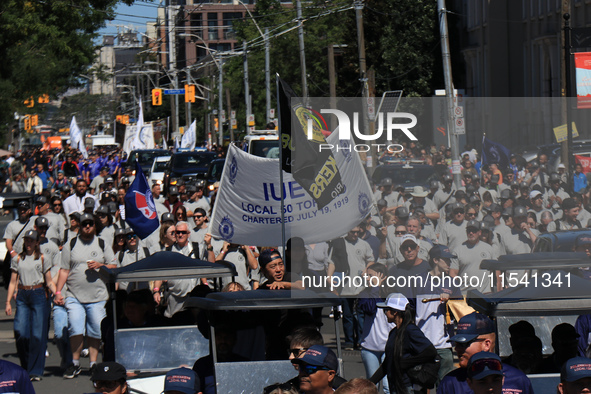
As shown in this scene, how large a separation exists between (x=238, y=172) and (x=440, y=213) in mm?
2474

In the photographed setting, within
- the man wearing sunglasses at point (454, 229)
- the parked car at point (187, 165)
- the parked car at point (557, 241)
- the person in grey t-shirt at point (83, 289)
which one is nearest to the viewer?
the man wearing sunglasses at point (454, 229)

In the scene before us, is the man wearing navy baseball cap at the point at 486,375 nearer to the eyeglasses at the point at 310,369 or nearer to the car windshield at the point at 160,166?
the eyeglasses at the point at 310,369

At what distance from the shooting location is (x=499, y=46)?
45.0m

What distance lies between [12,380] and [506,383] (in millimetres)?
2974

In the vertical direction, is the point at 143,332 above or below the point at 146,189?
below

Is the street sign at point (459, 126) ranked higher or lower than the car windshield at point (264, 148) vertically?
higher

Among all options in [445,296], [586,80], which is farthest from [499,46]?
[445,296]

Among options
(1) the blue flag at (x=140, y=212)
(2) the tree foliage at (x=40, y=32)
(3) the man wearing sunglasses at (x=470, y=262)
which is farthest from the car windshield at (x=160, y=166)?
(3) the man wearing sunglasses at (x=470, y=262)

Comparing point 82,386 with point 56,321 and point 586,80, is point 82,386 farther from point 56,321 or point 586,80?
point 586,80

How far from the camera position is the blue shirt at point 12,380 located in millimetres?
6020

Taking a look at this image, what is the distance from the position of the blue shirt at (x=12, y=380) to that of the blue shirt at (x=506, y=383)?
8.41 feet

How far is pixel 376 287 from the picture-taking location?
8242 millimetres

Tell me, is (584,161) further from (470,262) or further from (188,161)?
(470,262)

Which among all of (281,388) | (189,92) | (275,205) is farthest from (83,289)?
(189,92)
